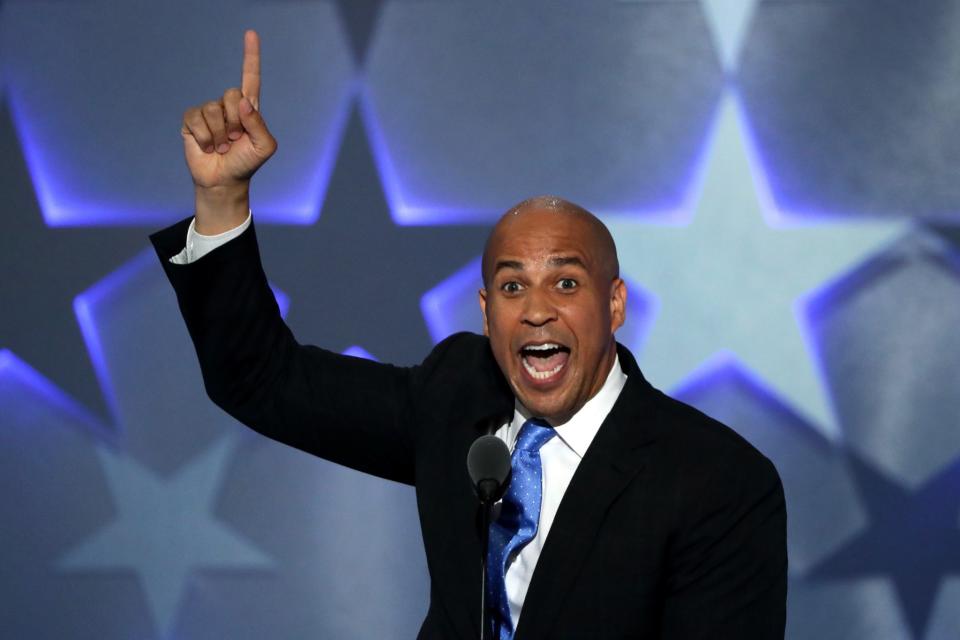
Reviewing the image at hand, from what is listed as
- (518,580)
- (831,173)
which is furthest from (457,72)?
(518,580)

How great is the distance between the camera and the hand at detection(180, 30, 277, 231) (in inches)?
68.5

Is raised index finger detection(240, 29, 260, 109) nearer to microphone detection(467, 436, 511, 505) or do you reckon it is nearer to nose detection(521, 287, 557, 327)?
nose detection(521, 287, 557, 327)

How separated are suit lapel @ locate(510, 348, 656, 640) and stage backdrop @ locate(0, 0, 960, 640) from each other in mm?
1461

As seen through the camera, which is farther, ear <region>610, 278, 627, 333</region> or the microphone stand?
ear <region>610, 278, 627, 333</region>

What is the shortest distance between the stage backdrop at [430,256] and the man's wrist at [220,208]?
156 centimetres

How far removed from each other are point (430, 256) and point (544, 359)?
5.12 ft

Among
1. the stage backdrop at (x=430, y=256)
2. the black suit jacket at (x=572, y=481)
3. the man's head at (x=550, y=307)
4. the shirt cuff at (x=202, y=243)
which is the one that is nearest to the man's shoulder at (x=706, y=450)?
the black suit jacket at (x=572, y=481)

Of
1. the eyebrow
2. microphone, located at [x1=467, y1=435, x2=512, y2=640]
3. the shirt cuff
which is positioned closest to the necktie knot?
the eyebrow

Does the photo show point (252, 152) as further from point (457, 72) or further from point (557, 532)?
point (457, 72)

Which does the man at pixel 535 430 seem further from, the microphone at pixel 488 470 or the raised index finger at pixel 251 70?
the microphone at pixel 488 470

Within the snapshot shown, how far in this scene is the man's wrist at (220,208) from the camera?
1.78 meters

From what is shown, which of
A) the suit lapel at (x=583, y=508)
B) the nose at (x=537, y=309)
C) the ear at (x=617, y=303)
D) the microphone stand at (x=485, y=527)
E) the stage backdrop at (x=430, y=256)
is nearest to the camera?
the microphone stand at (x=485, y=527)

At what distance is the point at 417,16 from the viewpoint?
134 inches

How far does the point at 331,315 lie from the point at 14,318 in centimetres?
97
